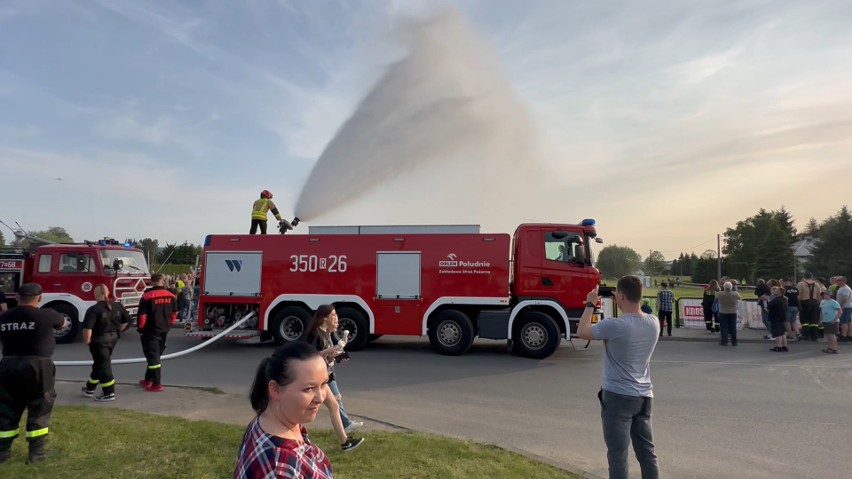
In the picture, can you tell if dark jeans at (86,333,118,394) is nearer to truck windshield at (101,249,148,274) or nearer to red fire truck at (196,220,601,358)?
red fire truck at (196,220,601,358)

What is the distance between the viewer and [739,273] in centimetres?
7981

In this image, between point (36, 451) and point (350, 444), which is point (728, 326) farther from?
point (36, 451)

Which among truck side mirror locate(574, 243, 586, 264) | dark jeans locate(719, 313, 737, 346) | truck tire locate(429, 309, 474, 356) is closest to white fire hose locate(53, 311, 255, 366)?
truck tire locate(429, 309, 474, 356)

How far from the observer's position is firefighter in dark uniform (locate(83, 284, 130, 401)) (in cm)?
674

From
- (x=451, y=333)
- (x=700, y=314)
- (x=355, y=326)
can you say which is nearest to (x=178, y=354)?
(x=355, y=326)

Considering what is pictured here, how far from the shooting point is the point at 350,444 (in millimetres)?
4785

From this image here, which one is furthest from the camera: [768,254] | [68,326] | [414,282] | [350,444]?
[768,254]

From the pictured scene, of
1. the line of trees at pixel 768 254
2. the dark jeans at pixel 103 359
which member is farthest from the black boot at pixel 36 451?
the line of trees at pixel 768 254

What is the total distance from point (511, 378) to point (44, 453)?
656 cm

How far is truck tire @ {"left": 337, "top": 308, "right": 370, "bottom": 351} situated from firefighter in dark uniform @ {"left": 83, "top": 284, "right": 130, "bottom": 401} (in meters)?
5.05

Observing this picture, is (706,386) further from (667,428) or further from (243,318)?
(243,318)

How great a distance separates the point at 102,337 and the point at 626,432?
6637 millimetres

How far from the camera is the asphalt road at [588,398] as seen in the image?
5.15 metres

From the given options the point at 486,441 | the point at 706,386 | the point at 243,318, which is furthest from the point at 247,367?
the point at 706,386
